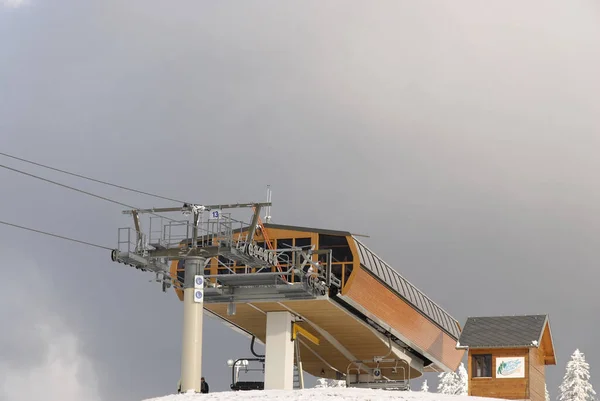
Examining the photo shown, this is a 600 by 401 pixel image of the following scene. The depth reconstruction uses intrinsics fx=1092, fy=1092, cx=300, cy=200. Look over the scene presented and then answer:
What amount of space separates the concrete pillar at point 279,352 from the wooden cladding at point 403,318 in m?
3.58

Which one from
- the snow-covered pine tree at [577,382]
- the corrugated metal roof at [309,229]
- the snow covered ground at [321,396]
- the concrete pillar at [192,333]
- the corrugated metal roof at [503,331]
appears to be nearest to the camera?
the snow covered ground at [321,396]

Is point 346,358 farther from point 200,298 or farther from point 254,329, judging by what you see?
point 200,298

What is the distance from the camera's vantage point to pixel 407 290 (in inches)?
2044

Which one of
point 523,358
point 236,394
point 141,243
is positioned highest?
point 141,243

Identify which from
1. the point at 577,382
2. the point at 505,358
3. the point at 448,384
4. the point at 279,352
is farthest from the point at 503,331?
the point at 448,384

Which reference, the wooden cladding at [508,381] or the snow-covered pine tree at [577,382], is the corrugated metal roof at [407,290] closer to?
the wooden cladding at [508,381]

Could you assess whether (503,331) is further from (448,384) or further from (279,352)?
(448,384)

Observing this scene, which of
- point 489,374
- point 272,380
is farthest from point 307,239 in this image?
point 489,374

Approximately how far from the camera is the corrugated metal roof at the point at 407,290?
46.9 meters

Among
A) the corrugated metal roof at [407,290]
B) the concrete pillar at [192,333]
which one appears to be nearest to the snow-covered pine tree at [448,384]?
the corrugated metal roof at [407,290]

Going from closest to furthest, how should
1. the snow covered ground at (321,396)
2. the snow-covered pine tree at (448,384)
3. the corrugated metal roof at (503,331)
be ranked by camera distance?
1. the snow covered ground at (321,396)
2. the corrugated metal roof at (503,331)
3. the snow-covered pine tree at (448,384)

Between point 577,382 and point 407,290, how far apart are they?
37.4 metres

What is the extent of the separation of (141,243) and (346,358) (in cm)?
1703

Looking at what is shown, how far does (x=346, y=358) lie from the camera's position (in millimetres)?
54844
